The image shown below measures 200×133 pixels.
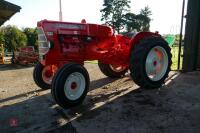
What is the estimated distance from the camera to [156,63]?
675cm

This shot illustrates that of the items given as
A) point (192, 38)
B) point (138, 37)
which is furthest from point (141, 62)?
point (192, 38)

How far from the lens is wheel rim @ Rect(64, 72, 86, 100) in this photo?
18.0 ft

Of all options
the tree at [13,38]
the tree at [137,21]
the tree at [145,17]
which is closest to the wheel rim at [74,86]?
the tree at [13,38]

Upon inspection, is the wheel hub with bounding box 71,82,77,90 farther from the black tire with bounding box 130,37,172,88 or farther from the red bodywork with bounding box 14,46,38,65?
the red bodywork with bounding box 14,46,38,65

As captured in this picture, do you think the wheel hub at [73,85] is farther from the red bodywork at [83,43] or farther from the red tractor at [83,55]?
the red bodywork at [83,43]

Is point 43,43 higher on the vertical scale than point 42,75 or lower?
higher

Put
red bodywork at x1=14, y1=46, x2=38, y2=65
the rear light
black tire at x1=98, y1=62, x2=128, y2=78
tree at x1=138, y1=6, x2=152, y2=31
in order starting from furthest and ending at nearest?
tree at x1=138, y1=6, x2=152, y2=31, red bodywork at x1=14, y1=46, x2=38, y2=65, black tire at x1=98, y1=62, x2=128, y2=78, the rear light

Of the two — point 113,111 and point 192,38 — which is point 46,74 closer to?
point 113,111

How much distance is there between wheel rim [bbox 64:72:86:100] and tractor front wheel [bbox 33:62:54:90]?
5.63ft

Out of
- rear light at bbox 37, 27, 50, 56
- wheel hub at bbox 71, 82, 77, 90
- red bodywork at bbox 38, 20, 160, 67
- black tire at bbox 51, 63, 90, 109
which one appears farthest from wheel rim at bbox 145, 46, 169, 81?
rear light at bbox 37, 27, 50, 56

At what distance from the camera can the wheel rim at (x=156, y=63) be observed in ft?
21.5

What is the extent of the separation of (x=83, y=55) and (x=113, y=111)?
177cm

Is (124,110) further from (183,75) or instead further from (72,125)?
(183,75)

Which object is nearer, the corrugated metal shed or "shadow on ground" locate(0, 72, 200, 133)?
"shadow on ground" locate(0, 72, 200, 133)
